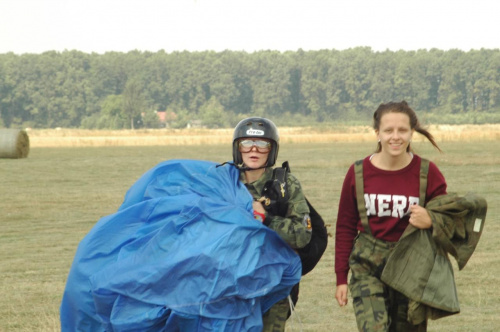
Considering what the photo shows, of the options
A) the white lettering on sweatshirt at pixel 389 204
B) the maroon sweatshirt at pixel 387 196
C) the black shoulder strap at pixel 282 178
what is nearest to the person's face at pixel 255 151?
the black shoulder strap at pixel 282 178

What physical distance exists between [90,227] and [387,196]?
1017 cm

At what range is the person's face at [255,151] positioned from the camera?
4.61 meters

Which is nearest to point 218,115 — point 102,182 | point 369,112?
point 369,112

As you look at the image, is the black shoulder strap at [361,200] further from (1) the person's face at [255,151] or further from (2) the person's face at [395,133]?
(1) the person's face at [255,151]

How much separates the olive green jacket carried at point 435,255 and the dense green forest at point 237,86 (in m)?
123

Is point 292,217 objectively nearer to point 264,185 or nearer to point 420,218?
point 264,185

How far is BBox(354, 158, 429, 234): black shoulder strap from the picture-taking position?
13.9 ft

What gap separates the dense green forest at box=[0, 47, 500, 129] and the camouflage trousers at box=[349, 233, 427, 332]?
123 meters

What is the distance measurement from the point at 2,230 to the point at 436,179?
10858 mm

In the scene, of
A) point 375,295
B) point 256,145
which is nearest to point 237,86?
point 256,145

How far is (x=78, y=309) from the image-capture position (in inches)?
165

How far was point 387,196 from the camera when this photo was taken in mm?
4246

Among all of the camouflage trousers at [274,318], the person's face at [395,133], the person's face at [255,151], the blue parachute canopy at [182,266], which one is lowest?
the camouflage trousers at [274,318]

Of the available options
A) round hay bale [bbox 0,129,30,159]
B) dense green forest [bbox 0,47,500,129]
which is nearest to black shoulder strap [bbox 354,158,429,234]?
round hay bale [bbox 0,129,30,159]
